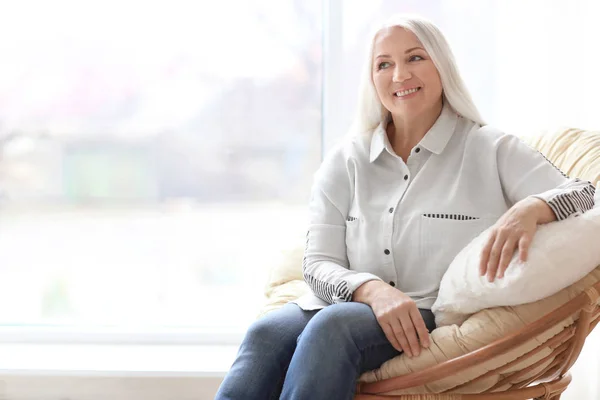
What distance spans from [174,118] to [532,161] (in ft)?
4.98

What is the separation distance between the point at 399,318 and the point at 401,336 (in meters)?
0.04

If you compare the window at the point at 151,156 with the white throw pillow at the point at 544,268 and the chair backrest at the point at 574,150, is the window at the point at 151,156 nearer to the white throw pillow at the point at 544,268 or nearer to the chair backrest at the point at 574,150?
the chair backrest at the point at 574,150

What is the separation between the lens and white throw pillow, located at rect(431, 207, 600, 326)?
1.41 meters

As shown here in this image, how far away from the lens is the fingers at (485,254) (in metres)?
1.49

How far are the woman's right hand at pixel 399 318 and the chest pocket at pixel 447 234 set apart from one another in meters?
0.15

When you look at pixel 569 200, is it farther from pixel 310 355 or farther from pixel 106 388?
pixel 106 388

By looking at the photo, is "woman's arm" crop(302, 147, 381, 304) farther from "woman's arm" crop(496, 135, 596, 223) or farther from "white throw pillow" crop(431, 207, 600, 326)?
"woman's arm" crop(496, 135, 596, 223)

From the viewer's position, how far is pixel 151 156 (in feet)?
9.14

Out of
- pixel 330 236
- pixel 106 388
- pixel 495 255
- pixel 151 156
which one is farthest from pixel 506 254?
pixel 151 156

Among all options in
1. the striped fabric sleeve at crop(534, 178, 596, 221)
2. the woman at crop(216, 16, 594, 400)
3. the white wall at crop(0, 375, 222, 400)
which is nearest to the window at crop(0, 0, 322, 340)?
the white wall at crop(0, 375, 222, 400)

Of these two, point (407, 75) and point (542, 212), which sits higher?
point (407, 75)

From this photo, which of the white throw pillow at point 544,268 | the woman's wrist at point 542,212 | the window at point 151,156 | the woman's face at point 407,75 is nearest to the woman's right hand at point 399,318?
the white throw pillow at point 544,268

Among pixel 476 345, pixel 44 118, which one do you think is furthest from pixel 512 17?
pixel 44 118

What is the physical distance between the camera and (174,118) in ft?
9.11
